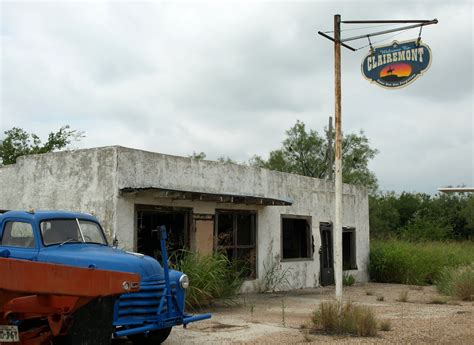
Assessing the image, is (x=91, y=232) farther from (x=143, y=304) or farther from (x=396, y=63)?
(x=396, y=63)

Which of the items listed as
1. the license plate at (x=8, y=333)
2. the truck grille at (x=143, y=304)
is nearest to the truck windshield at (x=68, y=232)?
the truck grille at (x=143, y=304)

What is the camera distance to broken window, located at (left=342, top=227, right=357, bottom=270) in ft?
67.6

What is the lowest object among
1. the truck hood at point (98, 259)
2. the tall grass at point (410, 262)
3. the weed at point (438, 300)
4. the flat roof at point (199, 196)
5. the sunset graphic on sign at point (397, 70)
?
the weed at point (438, 300)

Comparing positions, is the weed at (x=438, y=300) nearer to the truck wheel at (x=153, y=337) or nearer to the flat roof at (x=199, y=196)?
the flat roof at (x=199, y=196)

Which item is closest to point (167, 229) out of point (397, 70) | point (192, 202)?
point (192, 202)

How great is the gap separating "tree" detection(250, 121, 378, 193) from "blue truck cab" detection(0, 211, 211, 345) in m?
33.7

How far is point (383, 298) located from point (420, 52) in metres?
7.32

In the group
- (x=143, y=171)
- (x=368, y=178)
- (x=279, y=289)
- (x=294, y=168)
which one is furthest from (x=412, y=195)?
(x=143, y=171)

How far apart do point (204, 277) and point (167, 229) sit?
2.30 metres

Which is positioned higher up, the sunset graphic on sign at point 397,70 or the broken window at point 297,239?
the sunset graphic on sign at point 397,70

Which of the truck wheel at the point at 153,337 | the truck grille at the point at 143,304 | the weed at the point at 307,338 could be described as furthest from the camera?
the weed at the point at 307,338

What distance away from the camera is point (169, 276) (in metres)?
8.03

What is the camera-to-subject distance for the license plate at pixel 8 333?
539 centimetres

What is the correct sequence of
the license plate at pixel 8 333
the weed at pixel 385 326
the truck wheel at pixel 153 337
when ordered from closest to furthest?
the license plate at pixel 8 333 → the truck wheel at pixel 153 337 → the weed at pixel 385 326
